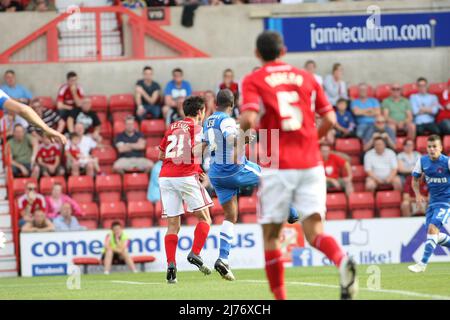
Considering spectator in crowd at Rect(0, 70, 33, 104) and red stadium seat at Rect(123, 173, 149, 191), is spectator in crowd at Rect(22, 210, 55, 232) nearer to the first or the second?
red stadium seat at Rect(123, 173, 149, 191)

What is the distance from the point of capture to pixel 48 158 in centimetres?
2317

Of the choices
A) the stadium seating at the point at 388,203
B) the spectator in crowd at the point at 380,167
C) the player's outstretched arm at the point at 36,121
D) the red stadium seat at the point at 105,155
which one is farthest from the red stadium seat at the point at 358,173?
the player's outstretched arm at the point at 36,121

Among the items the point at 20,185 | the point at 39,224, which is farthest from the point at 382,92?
the point at 39,224

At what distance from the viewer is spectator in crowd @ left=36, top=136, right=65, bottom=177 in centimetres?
2309

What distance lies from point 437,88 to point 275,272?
17.2 meters

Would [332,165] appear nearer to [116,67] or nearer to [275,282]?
[116,67]

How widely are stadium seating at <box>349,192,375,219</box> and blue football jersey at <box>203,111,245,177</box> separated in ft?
28.9

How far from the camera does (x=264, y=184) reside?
30.9ft

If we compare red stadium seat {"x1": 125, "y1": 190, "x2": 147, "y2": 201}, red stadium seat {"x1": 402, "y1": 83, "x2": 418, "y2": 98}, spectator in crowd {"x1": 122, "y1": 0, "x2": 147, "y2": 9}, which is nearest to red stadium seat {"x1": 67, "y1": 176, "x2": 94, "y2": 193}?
red stadium seat {"x1": 125, "y1": 190, "x2": 147, "y2": 201}

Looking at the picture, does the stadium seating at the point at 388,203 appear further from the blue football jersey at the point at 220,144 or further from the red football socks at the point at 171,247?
the red football socks at the point at 171,247

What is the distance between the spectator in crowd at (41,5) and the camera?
25.9m

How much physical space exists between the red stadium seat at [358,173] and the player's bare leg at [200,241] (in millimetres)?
9684
